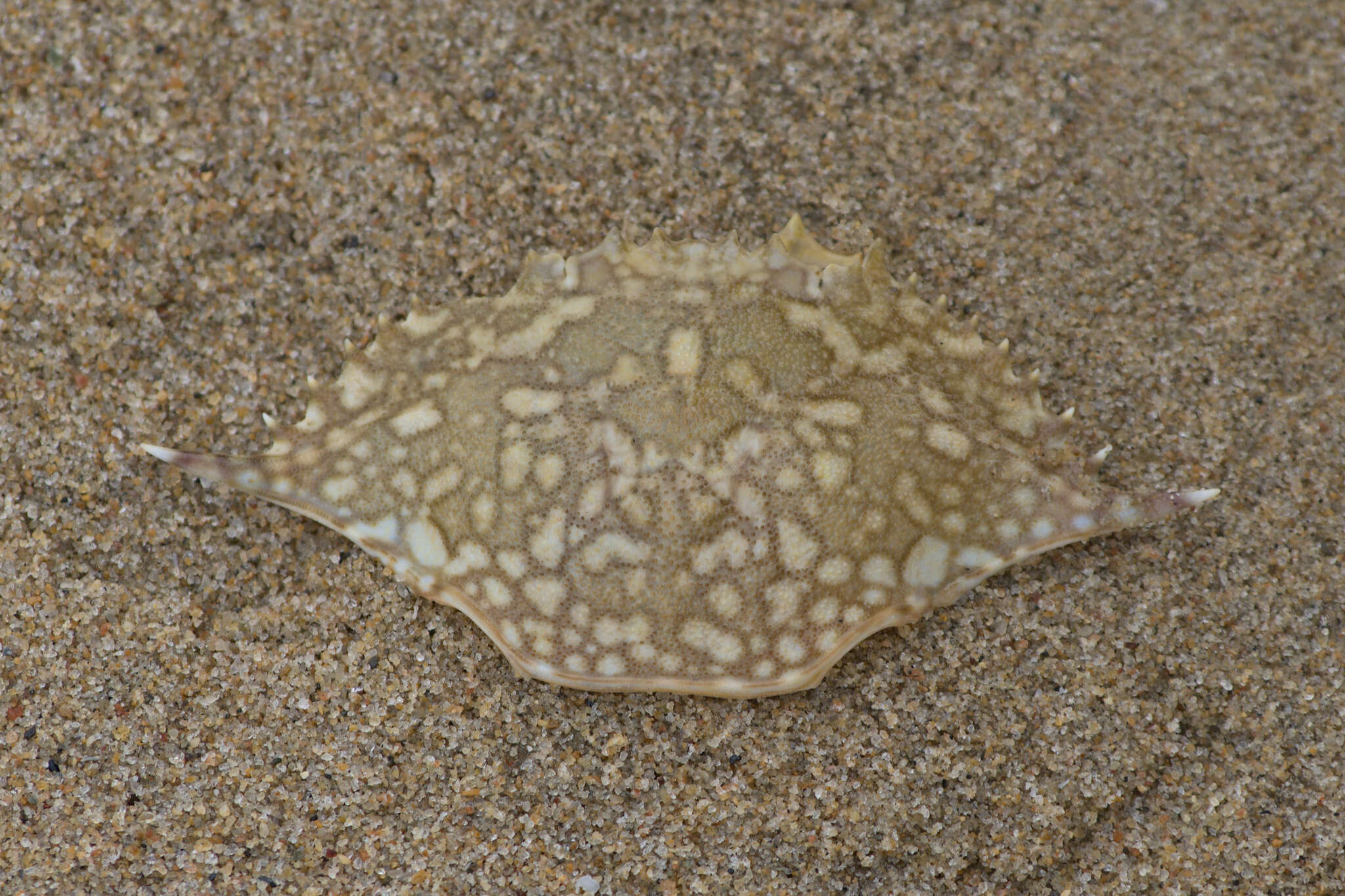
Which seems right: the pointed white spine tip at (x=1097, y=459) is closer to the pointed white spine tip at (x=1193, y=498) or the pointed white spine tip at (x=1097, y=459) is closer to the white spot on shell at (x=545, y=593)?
the pointed white spine tip at (x=1193, y=498)

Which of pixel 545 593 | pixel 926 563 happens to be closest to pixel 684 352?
pixel 545 593

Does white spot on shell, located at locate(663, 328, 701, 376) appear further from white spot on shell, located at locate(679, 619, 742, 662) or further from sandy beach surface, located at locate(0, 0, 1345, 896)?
sandy beach surface, located at locate(0, 0, 1345, 896)

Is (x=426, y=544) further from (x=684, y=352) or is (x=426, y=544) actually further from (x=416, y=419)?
(x=684, y=352)

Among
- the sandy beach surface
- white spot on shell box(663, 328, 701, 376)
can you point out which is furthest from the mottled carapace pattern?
the sandy beach surface

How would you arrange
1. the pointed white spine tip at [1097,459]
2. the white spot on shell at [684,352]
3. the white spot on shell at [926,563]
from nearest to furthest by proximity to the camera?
the white spot on shell at [684,352]
the white spot on shell at [926,563]
the pointed white spine tip at [1097,459]

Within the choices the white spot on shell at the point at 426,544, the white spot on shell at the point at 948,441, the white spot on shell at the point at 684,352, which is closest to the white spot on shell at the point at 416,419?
the white spot on shell at the point at 426,544

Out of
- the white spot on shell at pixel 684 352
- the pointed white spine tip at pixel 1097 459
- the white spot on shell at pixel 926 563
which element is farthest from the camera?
the pointed white spine tip at pixel 1097 459
